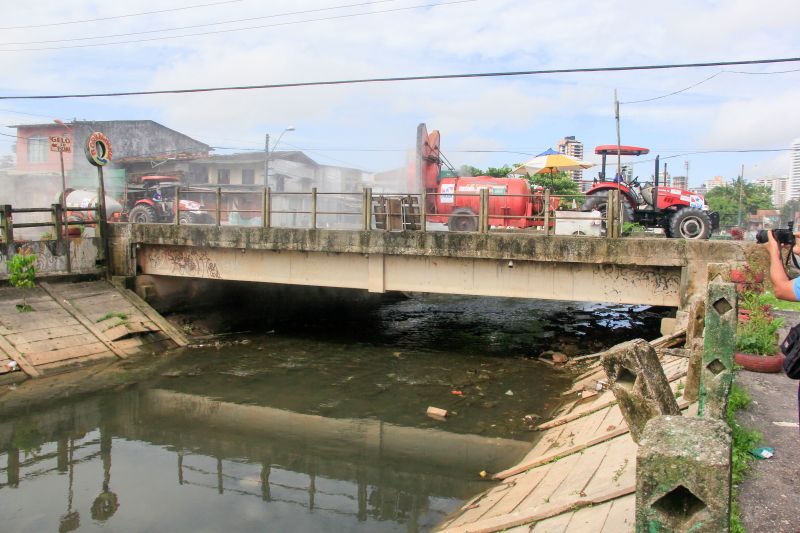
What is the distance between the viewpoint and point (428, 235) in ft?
44.2

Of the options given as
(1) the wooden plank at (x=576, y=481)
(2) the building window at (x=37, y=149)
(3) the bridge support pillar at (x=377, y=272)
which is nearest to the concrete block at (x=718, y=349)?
(1) the wooden plank at (x=576, y=481)

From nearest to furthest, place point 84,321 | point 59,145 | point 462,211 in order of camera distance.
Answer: point 84,321, point 462,211, point 59,145

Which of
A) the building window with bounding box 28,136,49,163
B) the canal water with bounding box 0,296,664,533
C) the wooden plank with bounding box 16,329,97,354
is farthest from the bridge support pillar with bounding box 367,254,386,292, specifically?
the building window with bounding box 28,136,49,163

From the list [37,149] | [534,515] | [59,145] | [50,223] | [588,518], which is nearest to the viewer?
[588,518]

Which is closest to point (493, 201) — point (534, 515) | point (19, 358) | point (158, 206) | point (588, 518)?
point (19, 358)

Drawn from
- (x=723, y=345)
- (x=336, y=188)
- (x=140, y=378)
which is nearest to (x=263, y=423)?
(x=140, y=378)

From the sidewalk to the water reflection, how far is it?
347cm

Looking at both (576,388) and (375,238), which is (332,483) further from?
(375,238)

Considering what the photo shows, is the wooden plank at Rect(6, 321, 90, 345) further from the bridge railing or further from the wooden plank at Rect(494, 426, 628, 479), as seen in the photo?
the wooden plank at Rect(494, 426, 628, 479)

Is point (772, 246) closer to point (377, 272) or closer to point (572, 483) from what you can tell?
point (572, 483)

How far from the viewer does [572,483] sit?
603 centimetres

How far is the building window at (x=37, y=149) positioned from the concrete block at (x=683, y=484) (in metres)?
50.6

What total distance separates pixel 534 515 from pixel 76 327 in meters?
12.4

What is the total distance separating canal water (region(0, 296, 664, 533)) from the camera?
7.55 metres
